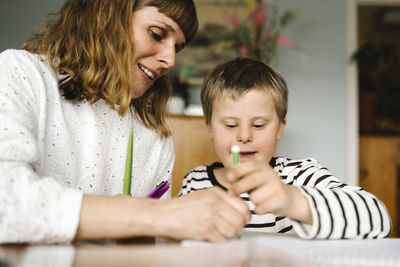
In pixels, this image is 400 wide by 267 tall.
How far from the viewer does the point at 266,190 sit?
601 mm

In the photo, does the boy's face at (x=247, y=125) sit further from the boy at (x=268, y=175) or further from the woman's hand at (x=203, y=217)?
the woman's hand at (x=203, y=217)

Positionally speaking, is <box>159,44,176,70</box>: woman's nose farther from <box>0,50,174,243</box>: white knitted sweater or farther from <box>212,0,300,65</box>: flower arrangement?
<box>212,0,300,65</box>: flower arrangement

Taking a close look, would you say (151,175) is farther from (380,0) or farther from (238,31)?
(380,0)

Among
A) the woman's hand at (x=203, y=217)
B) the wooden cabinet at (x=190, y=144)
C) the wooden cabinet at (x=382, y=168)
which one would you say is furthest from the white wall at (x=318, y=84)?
the woman's hand at (x=203, y=217)

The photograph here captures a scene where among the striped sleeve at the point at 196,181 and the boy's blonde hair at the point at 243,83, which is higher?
the boy's blonde hair at the point at 243,83

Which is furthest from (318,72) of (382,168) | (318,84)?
(382,168)

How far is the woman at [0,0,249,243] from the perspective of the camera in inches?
20.6

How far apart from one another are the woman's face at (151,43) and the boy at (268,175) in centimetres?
Answer: 17

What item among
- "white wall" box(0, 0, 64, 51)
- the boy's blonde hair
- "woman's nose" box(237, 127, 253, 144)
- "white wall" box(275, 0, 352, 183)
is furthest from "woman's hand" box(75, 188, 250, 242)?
"white wall" box(0, 0, 64, 51)

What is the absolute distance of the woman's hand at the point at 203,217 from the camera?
54 centimetres

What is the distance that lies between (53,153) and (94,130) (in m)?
0.14

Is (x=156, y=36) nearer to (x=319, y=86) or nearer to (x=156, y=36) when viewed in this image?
(x=156, y=36)

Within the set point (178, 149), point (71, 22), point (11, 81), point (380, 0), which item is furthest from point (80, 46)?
point (380, 0)

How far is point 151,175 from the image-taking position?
114cm
